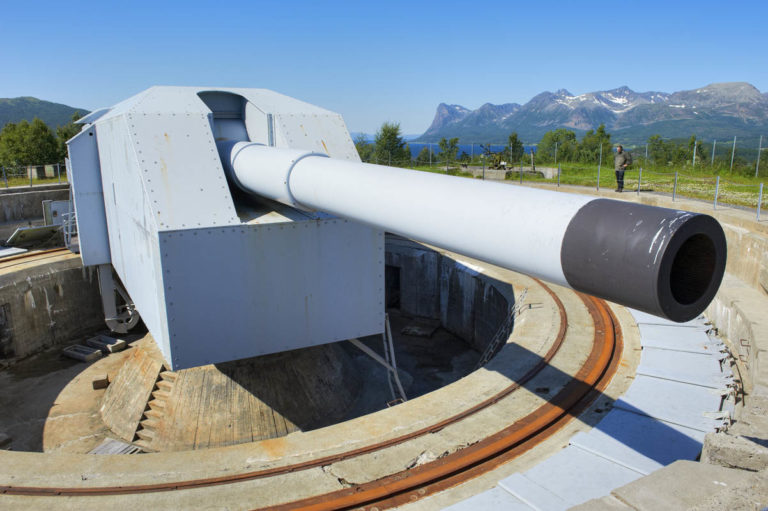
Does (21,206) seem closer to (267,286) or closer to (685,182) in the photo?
(267,286)

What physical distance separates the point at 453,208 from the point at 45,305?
1290 cm

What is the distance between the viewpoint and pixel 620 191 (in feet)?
47.0

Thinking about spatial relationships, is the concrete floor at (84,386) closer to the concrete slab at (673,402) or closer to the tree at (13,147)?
the concrete slab at (673,402)

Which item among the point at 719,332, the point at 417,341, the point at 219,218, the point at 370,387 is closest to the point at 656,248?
the point at 219,218

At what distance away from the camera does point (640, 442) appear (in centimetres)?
463

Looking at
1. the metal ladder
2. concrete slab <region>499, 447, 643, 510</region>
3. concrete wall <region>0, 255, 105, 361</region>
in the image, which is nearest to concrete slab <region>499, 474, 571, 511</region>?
concrete slab <region>499, 447, 643, 510</region>

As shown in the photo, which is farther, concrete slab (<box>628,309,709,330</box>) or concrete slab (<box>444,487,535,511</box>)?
concrete slab (<box>628,309,709,330</box>)

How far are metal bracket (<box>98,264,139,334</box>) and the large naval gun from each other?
1.87 metres

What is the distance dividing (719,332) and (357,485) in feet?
19.1

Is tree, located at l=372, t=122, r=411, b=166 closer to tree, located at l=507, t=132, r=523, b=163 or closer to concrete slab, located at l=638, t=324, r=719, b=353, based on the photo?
tree, located at l=507, t=132, r=523, b=163

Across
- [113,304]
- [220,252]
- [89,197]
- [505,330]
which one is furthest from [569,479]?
[113,304]

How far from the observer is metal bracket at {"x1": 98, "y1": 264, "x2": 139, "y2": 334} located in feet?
35.8

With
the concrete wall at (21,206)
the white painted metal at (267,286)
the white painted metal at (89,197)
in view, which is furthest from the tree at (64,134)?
the white painted metal at (267,286)

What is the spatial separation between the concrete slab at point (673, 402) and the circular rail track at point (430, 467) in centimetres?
36
